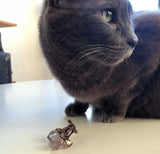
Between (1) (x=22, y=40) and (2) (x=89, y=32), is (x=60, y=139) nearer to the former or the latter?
(2) (x=89, y=32)

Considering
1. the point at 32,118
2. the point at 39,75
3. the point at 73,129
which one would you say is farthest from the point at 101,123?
the point at 39,75

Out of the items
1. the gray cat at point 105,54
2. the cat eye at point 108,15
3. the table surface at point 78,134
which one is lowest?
the table surface at point 78,134

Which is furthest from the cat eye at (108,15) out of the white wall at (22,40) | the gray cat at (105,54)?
the white wall at (22,40)

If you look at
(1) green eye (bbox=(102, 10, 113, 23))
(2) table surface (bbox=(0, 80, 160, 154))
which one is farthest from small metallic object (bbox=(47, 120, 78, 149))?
(1) green eye (bbox=(102, 10, 113, 23))

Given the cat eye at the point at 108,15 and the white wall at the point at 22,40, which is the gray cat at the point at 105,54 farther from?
the white wall at the point at 22,40

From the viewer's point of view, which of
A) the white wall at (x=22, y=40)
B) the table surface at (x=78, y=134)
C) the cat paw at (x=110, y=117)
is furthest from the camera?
the white wall at (x=22, y=40)

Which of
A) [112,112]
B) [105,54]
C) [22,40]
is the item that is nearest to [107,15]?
[105,54]

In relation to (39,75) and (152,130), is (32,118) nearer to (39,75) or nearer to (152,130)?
(152,130)
